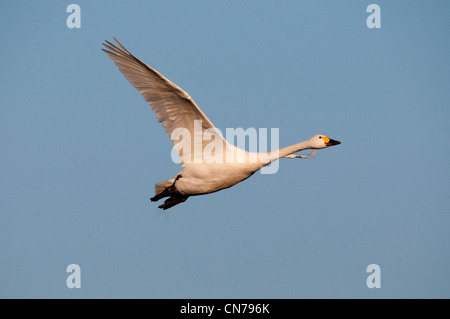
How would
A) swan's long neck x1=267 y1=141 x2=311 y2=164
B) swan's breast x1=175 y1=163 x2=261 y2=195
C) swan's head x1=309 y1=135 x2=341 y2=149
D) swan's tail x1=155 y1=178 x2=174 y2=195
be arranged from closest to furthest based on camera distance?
swan's breast x1=175 y1=163 x2=261 y2=195
swan's long neck x1=267 y1=141 x2=311 y2=164
swan's head x1=309 y1=135 x2=341 y2=149
swan's tail x1=155 y1=178 x2=174 y2=195

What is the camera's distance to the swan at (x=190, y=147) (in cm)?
2223

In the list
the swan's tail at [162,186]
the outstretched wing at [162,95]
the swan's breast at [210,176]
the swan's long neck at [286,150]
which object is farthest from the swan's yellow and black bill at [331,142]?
the swan's tail at [162,186]

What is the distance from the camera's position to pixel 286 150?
23344 millimetres

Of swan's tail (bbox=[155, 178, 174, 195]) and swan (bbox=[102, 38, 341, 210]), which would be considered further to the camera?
swan's tail (bbox=[155, 178, 174, 195])

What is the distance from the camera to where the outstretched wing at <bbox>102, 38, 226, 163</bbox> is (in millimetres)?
22031

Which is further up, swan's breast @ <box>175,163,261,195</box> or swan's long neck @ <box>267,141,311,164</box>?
swan's long neck @ <box>267,141,311,164</box>

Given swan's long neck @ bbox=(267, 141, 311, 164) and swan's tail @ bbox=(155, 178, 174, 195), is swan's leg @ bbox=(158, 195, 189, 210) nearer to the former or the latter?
swan's tail @ bbox=(155, 178, 174, 195)

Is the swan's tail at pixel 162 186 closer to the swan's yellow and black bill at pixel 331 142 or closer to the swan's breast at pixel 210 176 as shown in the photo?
the swan's breast at pixel 210 176

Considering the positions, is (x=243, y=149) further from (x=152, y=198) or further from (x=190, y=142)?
(x=152, y=198)

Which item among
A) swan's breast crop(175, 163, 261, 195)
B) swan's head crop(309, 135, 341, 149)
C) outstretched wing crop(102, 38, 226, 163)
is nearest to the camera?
outstretched wing crop(102, 38, 226, 163)

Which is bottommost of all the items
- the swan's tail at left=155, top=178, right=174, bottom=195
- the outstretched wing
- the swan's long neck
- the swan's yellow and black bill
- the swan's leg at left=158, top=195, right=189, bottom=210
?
the swan's leg at left=158, top=195, right=189, bottom=210

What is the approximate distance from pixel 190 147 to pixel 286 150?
2541mm

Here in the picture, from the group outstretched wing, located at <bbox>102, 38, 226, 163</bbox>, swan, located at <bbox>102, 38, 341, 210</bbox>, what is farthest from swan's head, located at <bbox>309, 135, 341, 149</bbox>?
outstretched wing, located at <bbox>102, 38, 226, 163</bbox>
